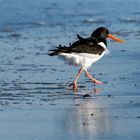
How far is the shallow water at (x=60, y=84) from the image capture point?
7742 millimetres

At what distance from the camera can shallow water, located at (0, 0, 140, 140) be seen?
774 centimetres

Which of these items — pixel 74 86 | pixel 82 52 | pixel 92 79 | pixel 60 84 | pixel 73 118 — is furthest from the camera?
pixel 82 52

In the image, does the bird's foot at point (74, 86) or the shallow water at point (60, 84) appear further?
the bird's foot at point (74, 86)

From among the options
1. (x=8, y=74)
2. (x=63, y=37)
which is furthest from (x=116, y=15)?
(x=8, y=74)

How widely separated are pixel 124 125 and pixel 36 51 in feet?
23.9

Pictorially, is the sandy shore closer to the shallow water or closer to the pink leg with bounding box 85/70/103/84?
the shallow water

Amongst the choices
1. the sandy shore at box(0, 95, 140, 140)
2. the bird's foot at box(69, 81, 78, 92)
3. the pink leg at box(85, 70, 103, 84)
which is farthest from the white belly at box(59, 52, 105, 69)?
the sandy shore at box(0, 95, 140, 140)

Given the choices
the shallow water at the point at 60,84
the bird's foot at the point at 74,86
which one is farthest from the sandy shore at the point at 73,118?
the bird's foot at the point at 74,86

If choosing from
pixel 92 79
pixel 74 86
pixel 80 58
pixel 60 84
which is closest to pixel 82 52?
pixel 80 58

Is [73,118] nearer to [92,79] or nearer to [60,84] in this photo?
[60,84]

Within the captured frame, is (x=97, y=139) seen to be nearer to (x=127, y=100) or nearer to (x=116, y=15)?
(x=127, y=100)

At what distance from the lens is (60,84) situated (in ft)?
35.8

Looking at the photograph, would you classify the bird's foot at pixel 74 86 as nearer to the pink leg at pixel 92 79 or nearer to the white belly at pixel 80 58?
the pink leg at pixel 92 79

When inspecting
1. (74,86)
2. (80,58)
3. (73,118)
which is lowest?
(73,118)
